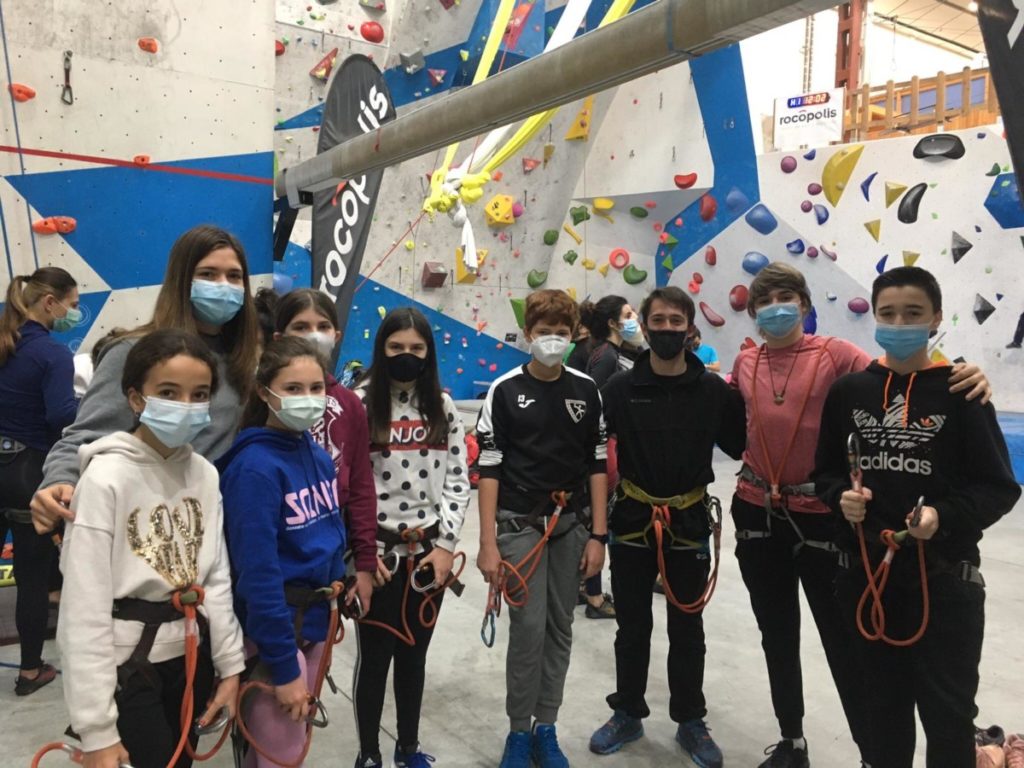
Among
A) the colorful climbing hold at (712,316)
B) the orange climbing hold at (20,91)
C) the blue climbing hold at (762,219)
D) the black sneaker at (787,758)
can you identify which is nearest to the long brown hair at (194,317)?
the black sneaker at (787,758)

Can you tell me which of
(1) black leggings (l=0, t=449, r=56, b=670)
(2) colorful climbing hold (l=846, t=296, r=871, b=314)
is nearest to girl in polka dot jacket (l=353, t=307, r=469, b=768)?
(1) black leggings (l=0, t=449, r=56, b=670)

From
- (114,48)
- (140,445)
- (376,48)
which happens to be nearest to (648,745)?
(140,445)

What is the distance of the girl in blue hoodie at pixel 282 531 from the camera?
1.54 meters

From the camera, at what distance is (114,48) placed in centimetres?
408

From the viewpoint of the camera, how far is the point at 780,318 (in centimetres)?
219

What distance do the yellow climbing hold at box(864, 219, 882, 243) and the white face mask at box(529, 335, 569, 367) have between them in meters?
6.69

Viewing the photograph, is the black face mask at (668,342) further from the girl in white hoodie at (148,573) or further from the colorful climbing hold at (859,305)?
the colorful climbing hold at (859,305)

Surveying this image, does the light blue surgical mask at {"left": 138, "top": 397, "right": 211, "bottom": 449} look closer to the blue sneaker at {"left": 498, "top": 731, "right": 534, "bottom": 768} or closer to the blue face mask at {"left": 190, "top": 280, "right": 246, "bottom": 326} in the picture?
the blue face mask at {"left": 190, "top": 280, "right": 246, "bottom": 326}

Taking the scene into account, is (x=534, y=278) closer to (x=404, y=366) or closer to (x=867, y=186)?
(x=867, y=186)

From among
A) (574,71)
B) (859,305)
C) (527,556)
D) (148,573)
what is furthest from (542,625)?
(859,305)

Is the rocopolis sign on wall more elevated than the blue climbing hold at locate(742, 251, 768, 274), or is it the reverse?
the rocopolis sign on wall

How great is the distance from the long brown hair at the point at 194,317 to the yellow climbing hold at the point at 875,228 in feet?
24.7

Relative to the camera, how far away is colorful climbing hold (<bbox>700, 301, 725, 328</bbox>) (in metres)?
9.19

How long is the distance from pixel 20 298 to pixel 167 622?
1.93m
